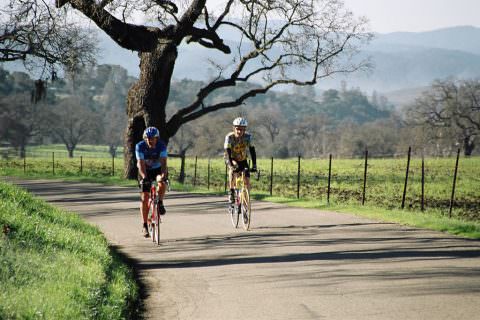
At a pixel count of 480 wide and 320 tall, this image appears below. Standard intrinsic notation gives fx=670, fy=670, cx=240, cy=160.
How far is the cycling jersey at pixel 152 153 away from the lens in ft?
39.5

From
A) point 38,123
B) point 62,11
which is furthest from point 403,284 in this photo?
point 38,123

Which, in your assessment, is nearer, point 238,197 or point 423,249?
point 423,249

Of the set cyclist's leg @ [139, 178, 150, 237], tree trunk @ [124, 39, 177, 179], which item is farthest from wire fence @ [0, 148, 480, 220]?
cyclist's leg @ [139, 178, 150, 237]

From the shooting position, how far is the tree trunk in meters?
27.9

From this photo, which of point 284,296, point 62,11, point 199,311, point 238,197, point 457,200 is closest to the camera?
point 199,311

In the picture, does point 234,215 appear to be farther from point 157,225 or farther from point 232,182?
point 157,225

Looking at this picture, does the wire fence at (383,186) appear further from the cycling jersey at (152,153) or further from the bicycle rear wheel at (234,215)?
the cycling jersey at (152,153)

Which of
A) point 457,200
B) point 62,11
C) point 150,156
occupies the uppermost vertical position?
point 62,11

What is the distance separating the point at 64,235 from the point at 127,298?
10.9 ft

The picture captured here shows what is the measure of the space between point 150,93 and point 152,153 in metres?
16.6

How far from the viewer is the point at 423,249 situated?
1088cm

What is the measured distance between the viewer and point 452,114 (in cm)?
7838

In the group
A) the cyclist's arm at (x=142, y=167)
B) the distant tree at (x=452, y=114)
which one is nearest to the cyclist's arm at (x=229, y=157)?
the cyclist's arm at (x=142, y=167)

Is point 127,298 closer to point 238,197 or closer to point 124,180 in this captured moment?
point 238,197
